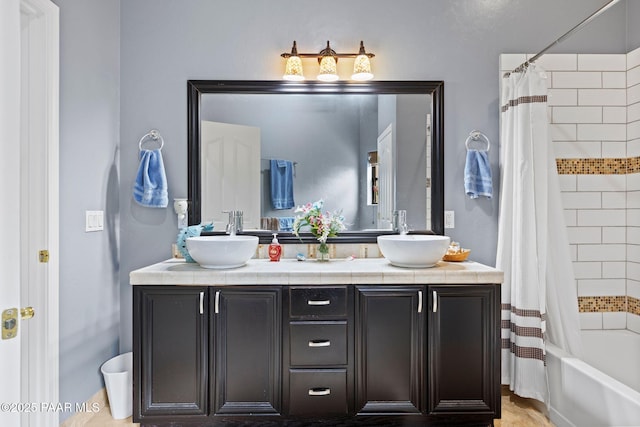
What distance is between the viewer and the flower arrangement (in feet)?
8.16

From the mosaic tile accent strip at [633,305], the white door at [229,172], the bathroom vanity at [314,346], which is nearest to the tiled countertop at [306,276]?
the bathroom vanity at [314,346]

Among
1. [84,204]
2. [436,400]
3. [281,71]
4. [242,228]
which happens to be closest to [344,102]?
[281,71]

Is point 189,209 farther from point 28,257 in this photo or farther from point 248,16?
point 248,16

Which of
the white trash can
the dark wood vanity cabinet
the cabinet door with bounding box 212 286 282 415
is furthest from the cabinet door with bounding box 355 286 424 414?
the white trash can

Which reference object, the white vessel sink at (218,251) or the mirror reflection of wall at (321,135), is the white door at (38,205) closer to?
the white vessel sink at (218,251)

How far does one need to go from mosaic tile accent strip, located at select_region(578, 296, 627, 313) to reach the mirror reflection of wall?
129 centimetres

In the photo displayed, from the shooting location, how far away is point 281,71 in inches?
105

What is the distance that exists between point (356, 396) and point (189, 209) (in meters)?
1.50

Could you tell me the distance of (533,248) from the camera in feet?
7.60

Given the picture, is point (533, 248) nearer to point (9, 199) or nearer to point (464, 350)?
point (464, 350)

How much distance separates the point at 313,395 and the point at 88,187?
166 centimetres

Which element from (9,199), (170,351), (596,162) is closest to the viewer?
(9,199)

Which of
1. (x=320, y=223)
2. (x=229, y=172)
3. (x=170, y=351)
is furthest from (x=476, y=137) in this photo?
(x=170, y=351)

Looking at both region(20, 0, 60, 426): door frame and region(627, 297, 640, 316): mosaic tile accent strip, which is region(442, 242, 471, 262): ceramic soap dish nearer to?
region(627, 297, 640, 316): mosaic tile accent strip
